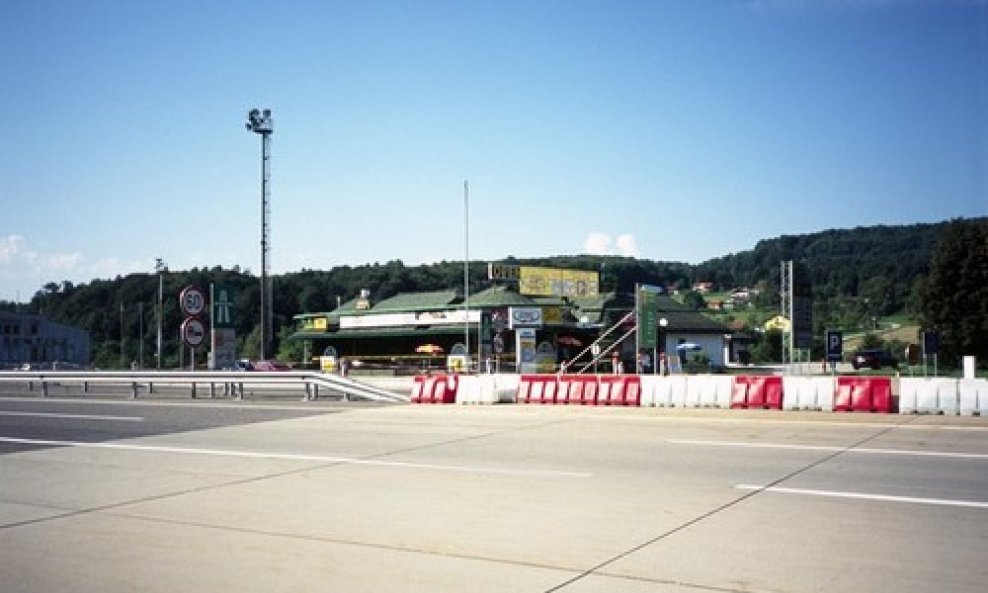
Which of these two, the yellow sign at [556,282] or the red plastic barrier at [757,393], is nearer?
the red plastic barrier at [757,393]

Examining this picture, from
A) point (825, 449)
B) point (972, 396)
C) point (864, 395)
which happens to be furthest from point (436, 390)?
point (972, 396)

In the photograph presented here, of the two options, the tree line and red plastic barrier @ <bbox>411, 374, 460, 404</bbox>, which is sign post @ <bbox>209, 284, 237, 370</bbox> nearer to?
red plastic barrier @ <bbox>411, 374, 460, 404</bbox>

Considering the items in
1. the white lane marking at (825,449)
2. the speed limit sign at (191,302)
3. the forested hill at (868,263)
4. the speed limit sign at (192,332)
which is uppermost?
the forested hill at (868,263)

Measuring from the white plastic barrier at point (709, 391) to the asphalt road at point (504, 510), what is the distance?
5015 millimetres

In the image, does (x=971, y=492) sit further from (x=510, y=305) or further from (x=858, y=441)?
(x=510, y=305)

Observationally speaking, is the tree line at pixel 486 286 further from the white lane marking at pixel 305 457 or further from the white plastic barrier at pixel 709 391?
the white lane marking at pixel 305 457

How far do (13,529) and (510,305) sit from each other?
51416 mm

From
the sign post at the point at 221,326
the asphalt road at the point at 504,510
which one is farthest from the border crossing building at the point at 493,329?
the asphalt road at the point at 504,510

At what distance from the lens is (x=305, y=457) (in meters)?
13.7

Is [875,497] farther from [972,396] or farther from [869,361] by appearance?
[869,361]

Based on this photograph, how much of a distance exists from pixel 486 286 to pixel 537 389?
80718 millimetres

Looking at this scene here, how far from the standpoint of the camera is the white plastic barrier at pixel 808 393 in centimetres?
2089

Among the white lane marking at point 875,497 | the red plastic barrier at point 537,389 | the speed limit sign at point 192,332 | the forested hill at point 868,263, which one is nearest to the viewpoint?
the white lane marking at point 875,497

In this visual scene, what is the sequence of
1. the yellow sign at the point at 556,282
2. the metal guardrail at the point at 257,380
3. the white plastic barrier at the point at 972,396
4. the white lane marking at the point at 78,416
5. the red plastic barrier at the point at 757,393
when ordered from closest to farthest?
the white plastic barrier at the point at 972,396 → the white lane marking at the point at 78,416 → the red plastic barrier at the point at 757,393 → the metal guardrail at the point at 257,380 → the yellow sign at the point at 556,282
